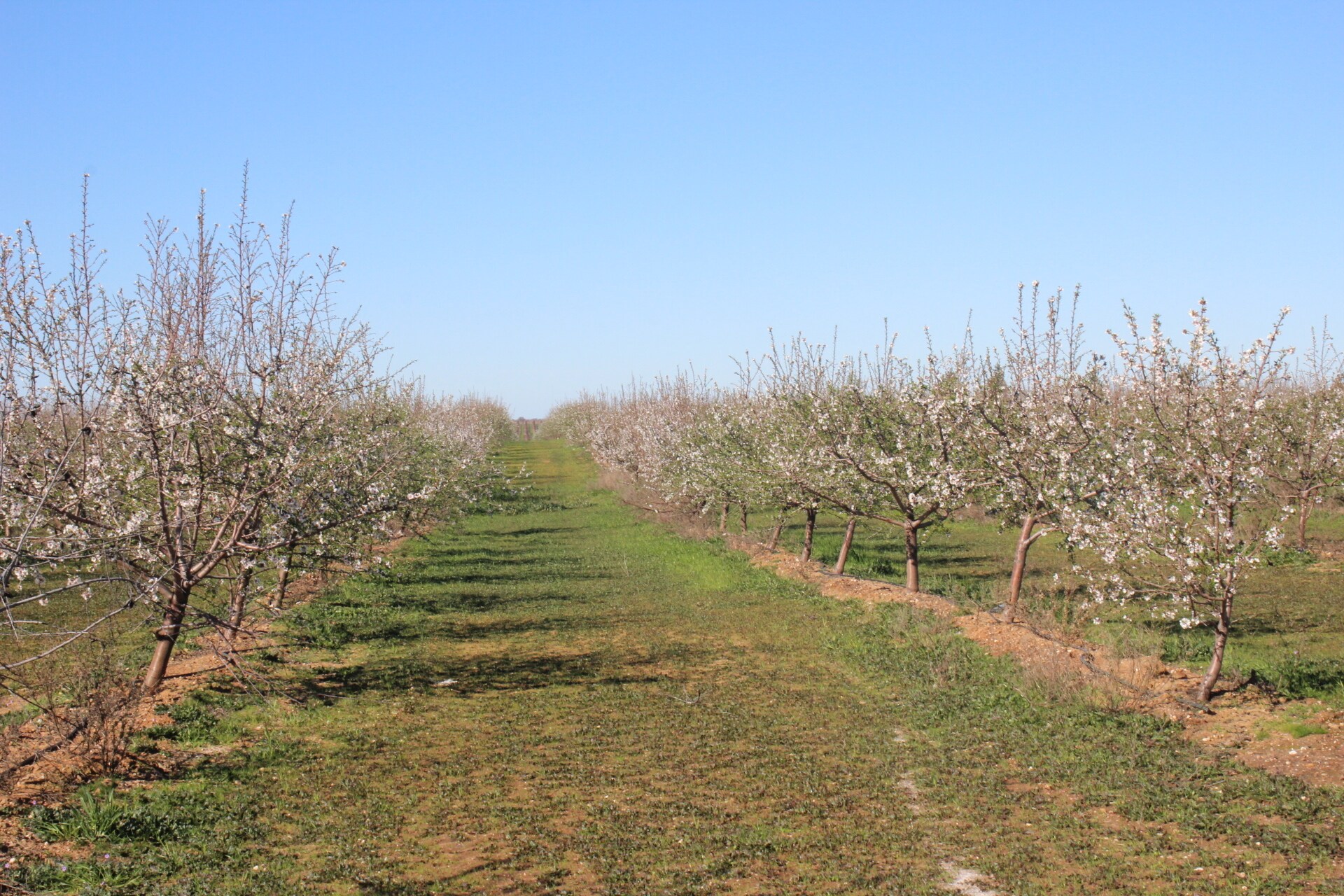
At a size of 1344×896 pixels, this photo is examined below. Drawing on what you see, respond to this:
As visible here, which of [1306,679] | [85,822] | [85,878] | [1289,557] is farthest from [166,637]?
[1289,557]

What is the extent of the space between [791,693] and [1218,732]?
4553mm

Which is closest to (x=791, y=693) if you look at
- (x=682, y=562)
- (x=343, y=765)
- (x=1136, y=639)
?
(x=1136, y=639)

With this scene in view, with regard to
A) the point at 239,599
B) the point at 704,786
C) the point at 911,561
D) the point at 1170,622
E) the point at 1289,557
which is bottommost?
the point at 704,786

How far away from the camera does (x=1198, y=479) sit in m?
10.0

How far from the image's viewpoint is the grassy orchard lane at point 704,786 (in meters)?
6.58

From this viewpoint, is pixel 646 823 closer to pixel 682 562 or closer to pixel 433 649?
pixel 433 649

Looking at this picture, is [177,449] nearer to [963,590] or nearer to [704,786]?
[704,786]

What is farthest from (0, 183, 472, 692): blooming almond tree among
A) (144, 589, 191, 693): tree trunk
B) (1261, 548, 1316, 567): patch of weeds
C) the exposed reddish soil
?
(1261, 548, 1316, 567): patch of weeds

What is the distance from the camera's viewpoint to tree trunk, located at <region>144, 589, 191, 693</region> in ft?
31.4

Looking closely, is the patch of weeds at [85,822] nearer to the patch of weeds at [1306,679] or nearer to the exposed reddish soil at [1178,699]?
the exposed reddish soil at [1178,699]

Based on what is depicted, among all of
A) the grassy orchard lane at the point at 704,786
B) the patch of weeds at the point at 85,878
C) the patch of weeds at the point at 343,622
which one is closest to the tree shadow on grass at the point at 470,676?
the grassy orchard lane at the point at 704,786

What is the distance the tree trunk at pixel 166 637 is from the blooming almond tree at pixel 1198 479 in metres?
9.26

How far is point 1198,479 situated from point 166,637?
10.6 metres

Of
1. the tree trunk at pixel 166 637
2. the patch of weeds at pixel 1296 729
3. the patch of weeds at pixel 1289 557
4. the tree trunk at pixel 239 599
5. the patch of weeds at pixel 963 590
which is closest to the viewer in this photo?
the patch of weeds at pixel 1296 729
